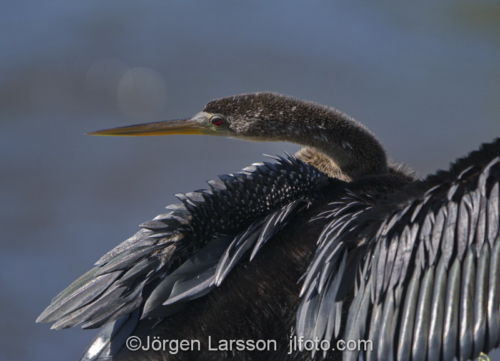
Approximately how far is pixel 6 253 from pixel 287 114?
342cm

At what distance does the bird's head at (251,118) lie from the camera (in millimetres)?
3590

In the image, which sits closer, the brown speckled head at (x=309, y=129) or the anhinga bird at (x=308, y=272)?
the anhinga bird at (x=308, y=272)

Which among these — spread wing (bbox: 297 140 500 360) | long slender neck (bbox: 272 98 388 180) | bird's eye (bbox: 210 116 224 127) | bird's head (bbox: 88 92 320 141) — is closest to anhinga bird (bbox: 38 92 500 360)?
spread wing (bbox: 297 140 500 360)

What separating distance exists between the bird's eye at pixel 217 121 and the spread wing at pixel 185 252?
63 cm

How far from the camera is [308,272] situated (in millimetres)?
2713

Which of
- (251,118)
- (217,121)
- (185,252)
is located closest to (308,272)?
(185,252)

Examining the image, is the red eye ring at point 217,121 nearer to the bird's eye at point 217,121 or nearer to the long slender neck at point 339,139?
the bird's eye at point 217,121

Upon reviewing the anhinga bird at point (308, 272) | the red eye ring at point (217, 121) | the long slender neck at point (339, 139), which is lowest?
the anhinga bird at point (308, 272)

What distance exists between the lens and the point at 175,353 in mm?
2752

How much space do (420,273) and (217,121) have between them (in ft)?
4.73

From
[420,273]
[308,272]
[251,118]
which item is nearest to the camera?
[420,273]

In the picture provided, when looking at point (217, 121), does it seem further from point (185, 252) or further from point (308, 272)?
point (308, 272)

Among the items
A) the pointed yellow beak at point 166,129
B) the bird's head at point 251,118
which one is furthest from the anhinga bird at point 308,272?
the pointed yellow beak at point 166,129

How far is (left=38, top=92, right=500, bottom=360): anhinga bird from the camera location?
8.30 feet
